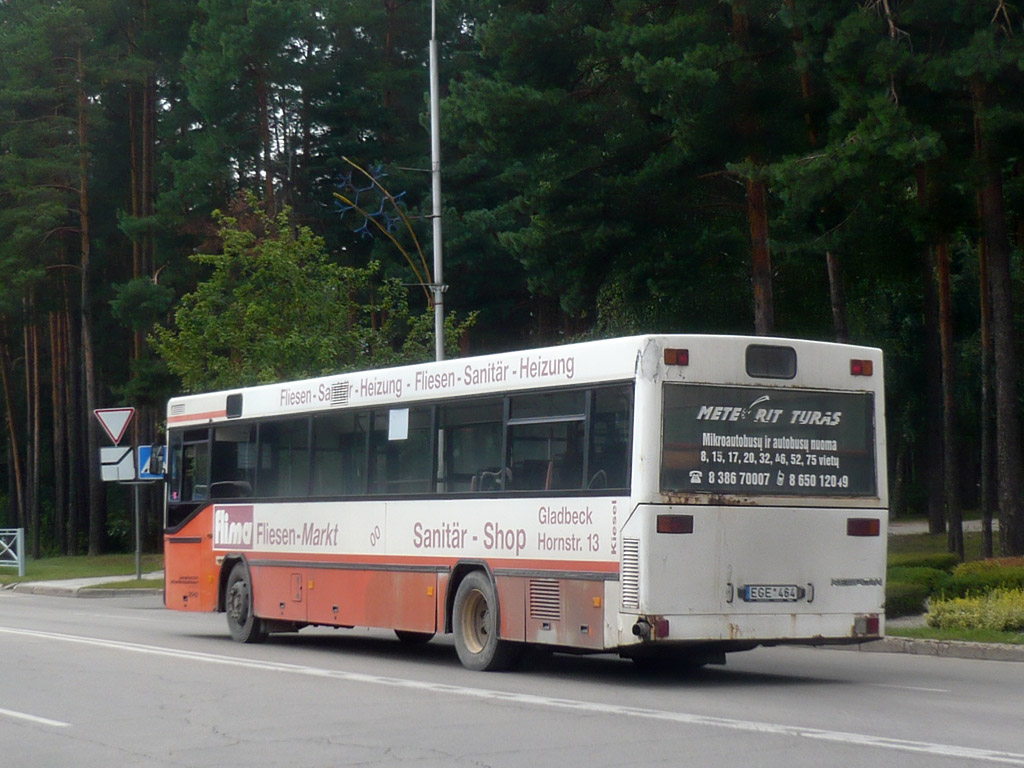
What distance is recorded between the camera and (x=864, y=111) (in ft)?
75.6

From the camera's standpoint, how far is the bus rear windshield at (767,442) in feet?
40.0

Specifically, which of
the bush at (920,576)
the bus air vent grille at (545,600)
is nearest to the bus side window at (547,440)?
Answer: the bus air vent grille at (545,600)

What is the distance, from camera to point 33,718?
10930mm

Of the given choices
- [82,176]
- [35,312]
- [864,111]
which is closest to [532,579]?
[864,111]

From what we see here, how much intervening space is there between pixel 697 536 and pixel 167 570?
962cm

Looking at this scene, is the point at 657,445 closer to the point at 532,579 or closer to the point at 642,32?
the point at 532,579

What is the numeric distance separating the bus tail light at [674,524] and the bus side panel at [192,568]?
8264mm

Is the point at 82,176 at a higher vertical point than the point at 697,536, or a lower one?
higher

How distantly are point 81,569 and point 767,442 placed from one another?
3165 cm

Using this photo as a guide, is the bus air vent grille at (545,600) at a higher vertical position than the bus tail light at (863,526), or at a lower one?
lower

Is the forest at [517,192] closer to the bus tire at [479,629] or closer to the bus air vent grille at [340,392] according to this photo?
the bus air vent grille at [340,392]

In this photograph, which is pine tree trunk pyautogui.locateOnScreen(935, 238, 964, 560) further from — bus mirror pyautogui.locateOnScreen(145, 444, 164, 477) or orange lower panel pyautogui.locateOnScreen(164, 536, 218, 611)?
bus mirror pyautogui.locateOnScreen(145, 444, 164, 477)

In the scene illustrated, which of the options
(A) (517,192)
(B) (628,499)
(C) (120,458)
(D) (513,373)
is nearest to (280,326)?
(C) (120,458)

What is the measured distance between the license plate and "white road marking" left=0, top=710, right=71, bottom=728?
544cm
